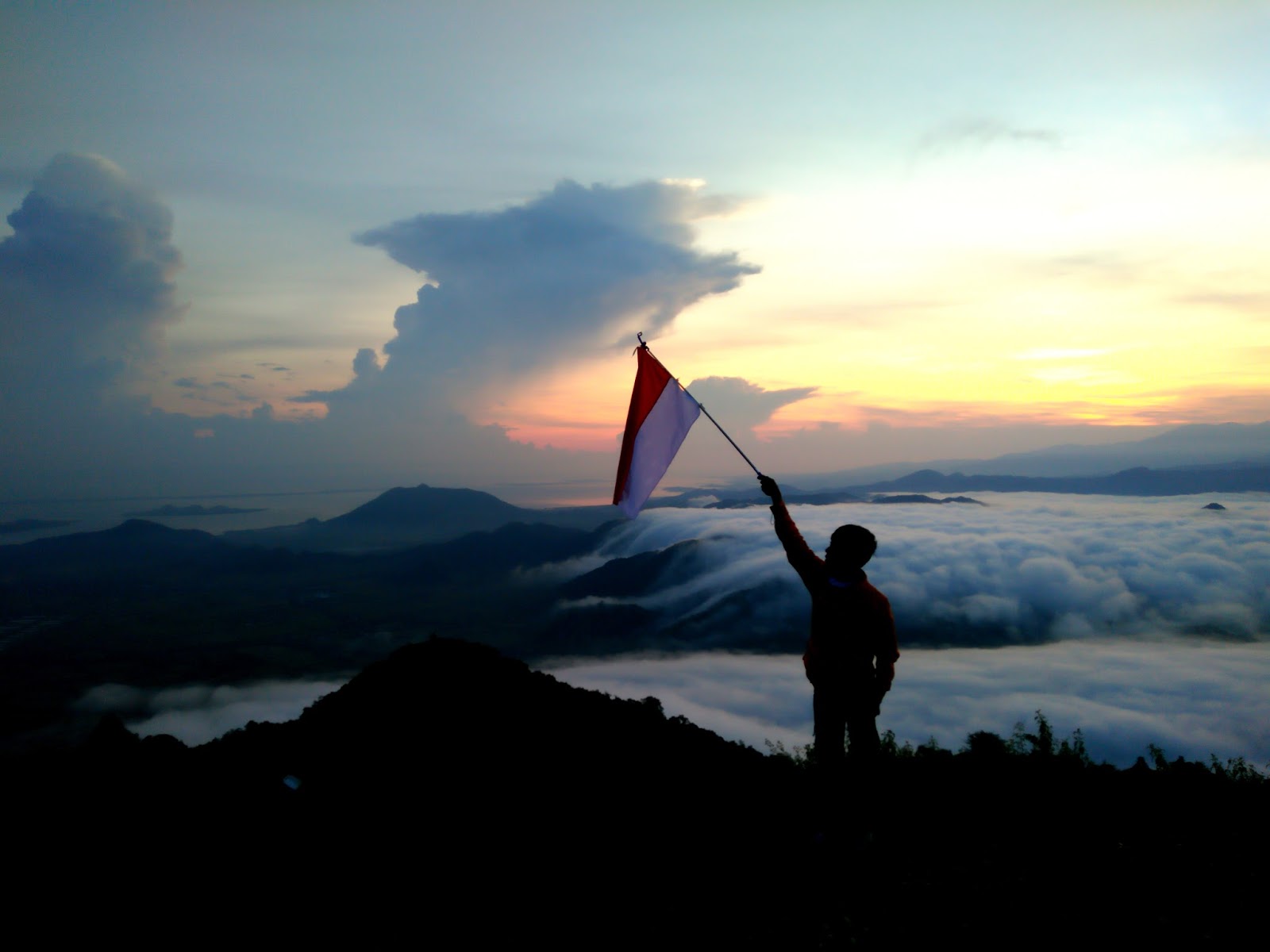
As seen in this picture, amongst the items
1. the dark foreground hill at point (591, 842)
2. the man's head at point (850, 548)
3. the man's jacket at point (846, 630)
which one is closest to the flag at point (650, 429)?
the man's jacket at point (846, 630)

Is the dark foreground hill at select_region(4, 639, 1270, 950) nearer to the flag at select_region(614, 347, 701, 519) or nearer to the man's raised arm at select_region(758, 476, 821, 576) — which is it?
the man's raised arm at select_region(758, 476, 821, 576)

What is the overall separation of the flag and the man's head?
4.44 meters

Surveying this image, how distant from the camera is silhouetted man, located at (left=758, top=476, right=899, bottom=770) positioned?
24.7ft

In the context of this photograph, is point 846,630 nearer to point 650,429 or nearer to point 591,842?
point 591,842

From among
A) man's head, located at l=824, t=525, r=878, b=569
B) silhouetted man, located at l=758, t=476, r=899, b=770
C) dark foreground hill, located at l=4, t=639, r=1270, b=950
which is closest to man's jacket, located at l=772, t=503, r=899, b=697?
silhouetted man, located at l=758, t=476, r=899, b=770

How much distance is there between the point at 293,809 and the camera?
991 centimetres

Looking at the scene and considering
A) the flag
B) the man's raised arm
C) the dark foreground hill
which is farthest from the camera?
the flag

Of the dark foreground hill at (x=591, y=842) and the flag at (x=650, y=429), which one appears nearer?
the dark foreground hill at (x=591, y=842)

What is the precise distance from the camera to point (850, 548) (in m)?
7.55

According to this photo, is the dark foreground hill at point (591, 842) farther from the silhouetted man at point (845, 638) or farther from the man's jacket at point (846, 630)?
the man's jacket at point (846, 630)

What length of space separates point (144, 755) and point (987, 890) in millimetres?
13205

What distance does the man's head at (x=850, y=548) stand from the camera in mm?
7527

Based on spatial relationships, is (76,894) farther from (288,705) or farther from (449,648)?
(288,705)

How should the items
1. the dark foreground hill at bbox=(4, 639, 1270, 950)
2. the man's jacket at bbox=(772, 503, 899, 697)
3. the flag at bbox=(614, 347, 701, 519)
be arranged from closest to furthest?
the dark foreground hill at bbox=(4, 639, 1270, 950)
the man's jacket at bbox=(772, 503, 899, 697)
the flag at bbox=(614, 347, 701, 519)
